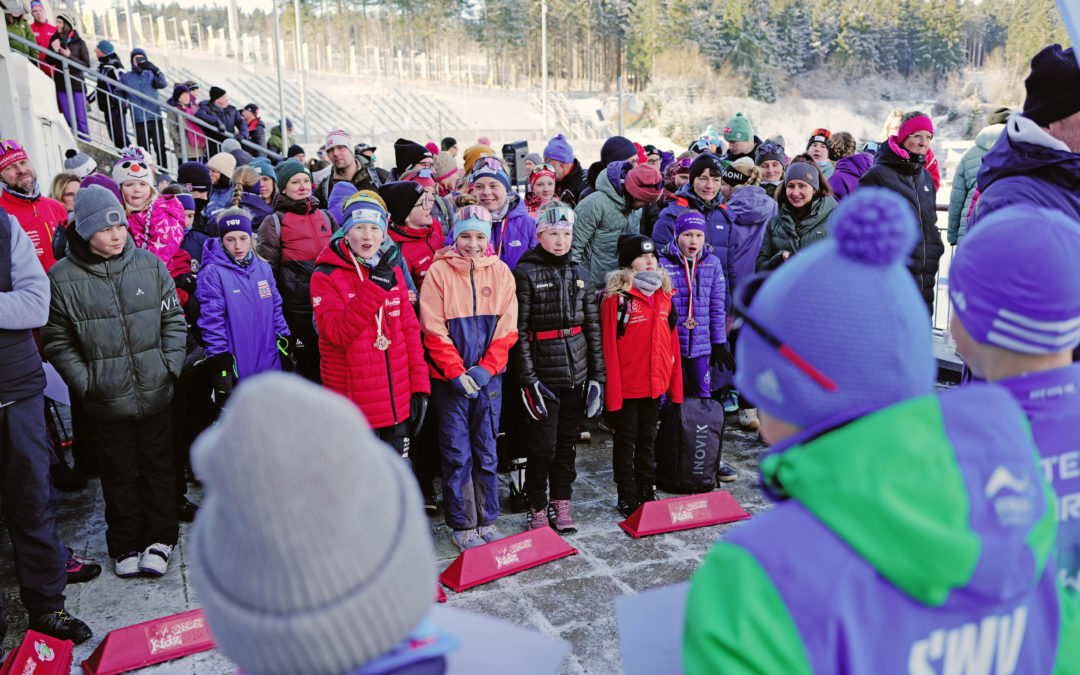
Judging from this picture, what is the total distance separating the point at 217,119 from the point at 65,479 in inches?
370

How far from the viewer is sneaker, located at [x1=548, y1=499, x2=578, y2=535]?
4.51 meters

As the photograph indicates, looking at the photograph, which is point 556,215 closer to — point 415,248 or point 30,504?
point 415,248

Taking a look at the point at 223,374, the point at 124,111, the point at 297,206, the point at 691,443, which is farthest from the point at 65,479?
the point at 124,111

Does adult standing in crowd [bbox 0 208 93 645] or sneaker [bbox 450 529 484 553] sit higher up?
adult standing in crowd [bbox 0 208 93 645]

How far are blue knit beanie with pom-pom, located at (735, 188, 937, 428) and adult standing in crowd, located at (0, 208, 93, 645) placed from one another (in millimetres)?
3279

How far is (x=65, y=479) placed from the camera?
523 centimetres

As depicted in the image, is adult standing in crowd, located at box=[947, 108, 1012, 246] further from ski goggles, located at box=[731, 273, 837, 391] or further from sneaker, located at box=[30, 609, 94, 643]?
sneaker, located at box=[30, 609, 94, 643]

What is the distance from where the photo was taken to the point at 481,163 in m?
5.43

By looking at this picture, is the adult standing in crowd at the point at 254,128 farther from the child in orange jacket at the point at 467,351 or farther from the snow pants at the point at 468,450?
the snow pants at the point at 468,450

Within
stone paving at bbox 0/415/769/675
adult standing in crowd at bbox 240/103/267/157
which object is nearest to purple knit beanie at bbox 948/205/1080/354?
stone paving at bbox 0/415/769/675

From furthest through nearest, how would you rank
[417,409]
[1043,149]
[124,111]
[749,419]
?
1. [124,111]
2. [749,419]
3. [417,409]
4. [1043,149]

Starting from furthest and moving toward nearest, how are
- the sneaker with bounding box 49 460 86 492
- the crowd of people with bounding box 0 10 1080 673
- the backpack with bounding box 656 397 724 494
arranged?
the sneaker with bounding box 49 460 86 492, the backpack with bounding box 656 397 724 494, the crowd of people with bounding box 0 10 1080 673

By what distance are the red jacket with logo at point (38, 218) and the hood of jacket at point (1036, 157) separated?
512 cm

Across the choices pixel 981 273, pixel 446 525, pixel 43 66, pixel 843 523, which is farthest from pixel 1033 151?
pixel 43 66
